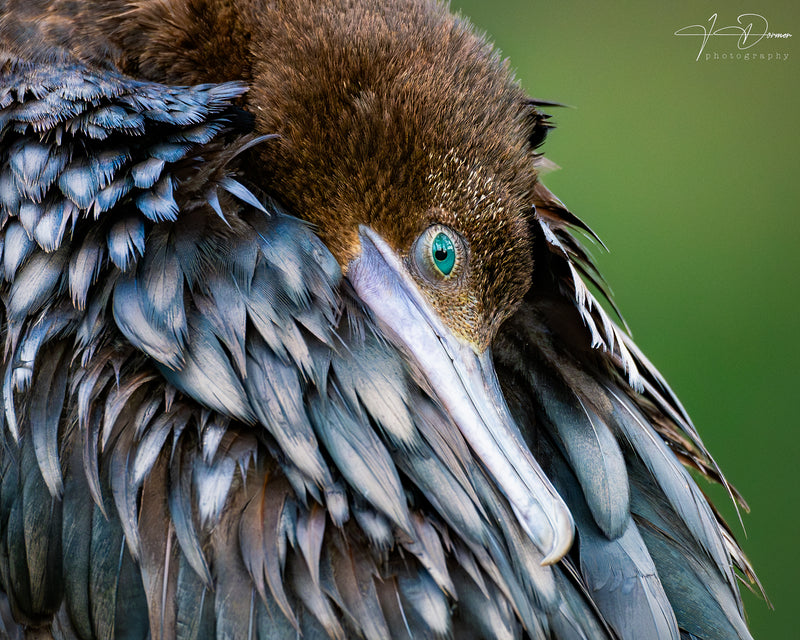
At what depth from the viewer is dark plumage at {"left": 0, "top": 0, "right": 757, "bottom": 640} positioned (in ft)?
3.08

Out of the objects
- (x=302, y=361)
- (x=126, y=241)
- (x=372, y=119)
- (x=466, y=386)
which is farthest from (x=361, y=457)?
(x=372, y=119)

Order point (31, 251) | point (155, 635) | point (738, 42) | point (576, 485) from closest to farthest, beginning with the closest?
point (155, 635), point (31, 251), point (576, 485), point (738, 42)

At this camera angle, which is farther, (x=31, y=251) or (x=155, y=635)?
(x=31, y=251)

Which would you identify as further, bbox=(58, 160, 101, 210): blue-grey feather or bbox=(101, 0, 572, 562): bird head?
bbox=(101, 0, 572, 562): bird head

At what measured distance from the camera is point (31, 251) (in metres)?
1.01

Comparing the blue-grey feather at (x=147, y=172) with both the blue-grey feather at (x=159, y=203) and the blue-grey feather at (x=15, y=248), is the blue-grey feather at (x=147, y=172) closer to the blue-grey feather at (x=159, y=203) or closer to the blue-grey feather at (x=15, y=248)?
the blue-grey feather at (x=159, y=203)

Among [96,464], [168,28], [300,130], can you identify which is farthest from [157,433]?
[168,28]

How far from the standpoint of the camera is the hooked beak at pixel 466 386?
100 centimetres

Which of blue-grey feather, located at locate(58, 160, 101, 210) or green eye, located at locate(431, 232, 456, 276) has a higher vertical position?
green eye, located at locate(431, 232, 456, 276)

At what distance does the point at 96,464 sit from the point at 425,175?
55cm

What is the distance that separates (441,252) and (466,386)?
19cm

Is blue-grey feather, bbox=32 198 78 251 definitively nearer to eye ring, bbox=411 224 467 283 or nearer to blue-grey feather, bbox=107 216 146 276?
blue-grey feather, bbox=107 216 146 276

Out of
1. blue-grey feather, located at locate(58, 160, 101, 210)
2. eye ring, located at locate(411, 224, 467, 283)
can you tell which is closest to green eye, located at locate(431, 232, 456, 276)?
eye ring, located at locate(411, 224, 467, 283)

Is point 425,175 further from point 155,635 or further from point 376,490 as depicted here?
point 155,635
